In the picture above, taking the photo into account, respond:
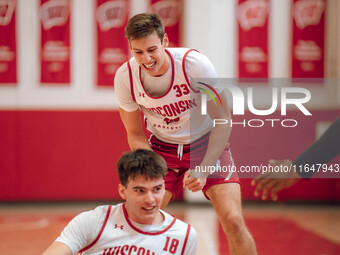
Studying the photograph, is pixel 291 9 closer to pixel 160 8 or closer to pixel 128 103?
pixel 160 8

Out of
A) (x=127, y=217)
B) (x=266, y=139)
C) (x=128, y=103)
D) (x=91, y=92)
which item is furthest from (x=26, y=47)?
(x=127, y=217)

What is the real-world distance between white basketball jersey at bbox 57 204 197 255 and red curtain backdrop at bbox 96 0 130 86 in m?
5.61

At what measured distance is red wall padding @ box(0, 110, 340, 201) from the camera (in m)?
7.61

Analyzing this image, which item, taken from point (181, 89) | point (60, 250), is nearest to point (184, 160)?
point (181, 89)

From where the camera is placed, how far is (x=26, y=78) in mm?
7633

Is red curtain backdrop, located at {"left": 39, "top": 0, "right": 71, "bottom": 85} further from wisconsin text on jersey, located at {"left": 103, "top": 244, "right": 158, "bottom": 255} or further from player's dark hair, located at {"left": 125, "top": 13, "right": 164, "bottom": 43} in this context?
wisconsin text on jersey, located at {"left": 103, "top": 244, "right": 158, "bottom": 255}

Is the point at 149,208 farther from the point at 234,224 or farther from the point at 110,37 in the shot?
the point at 110,37

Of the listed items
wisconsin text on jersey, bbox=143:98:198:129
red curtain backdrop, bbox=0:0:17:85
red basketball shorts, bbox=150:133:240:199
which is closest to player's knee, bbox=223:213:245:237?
red basketball shorts, bbox=150:133:240:199

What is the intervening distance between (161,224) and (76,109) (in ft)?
18.5

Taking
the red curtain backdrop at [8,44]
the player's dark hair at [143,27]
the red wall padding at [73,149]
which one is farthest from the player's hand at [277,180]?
the red curtain backdrop at [8,44]

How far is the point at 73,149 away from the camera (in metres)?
7.68

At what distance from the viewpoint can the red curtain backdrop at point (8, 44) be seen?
24.7ft

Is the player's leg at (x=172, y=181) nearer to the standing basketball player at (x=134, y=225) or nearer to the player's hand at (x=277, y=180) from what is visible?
the standing basketball player at (x=134, y=225)

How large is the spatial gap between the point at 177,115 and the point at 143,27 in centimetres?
69
